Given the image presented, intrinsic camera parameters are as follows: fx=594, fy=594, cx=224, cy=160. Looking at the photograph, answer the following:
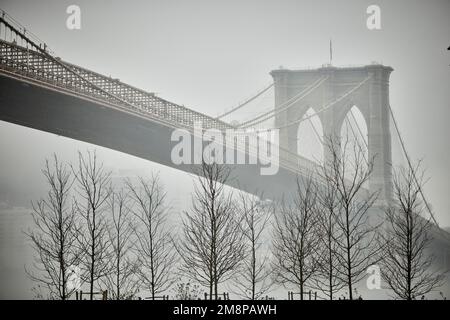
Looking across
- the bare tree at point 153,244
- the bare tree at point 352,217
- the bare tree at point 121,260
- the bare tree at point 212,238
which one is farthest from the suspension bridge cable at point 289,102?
the bare tree at point 212,238

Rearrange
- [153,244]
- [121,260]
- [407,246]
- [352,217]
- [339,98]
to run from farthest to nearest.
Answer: [339,98] → [352,217] → [153,244] → [121,260] → [407,246]

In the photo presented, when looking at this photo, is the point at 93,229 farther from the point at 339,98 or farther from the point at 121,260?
the point at 339,98

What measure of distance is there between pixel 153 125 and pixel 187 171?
3.26 metres

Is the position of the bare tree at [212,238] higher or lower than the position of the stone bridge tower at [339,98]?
lower

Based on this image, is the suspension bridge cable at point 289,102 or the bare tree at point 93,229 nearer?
the bare tree at point 93,229

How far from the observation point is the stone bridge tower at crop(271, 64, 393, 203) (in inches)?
1161

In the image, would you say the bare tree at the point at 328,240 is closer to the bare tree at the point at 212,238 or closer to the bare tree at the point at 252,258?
the bare tree at the point at 252,258

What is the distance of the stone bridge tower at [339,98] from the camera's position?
29.5m

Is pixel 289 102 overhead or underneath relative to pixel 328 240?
overhead

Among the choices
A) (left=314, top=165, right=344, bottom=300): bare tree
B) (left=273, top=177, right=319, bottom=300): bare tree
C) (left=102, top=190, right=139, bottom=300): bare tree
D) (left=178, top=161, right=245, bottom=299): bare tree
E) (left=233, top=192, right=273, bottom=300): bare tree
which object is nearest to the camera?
(left=314, top=165, right=344, bottom=300): bare tree

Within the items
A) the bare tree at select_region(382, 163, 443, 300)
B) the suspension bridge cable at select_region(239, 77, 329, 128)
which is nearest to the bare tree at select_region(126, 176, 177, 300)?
the bare tree at select_region(382, 163, 443, 300)

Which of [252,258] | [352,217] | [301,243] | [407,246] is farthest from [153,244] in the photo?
[407,246]

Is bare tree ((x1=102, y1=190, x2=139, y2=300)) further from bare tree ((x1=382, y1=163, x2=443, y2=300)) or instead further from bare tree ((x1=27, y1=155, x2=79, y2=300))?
bare tree ((x1=382, y1=163, x2=443, y2=300))

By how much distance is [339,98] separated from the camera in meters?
30.9
